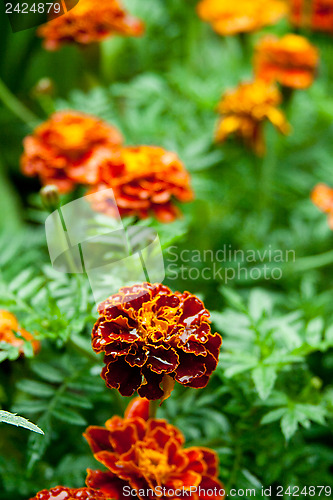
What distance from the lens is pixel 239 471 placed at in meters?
0.54

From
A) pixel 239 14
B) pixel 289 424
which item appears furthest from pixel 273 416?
pixel 239 14

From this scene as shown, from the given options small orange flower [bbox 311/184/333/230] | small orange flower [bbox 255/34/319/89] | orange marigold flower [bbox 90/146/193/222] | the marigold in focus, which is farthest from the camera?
the marigold in focus

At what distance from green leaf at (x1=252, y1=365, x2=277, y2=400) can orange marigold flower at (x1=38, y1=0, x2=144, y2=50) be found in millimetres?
503

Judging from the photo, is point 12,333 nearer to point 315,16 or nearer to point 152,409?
point 152,409

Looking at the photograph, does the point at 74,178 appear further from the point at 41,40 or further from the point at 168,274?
the point at 41,40

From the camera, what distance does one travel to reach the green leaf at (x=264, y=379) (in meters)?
0.48

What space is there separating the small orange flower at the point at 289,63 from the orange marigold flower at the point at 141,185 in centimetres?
33

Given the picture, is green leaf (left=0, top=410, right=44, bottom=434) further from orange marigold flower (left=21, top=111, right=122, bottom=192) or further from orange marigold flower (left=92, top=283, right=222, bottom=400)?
orange marigold flower (left=21, top=111, right=122, bottom=192)

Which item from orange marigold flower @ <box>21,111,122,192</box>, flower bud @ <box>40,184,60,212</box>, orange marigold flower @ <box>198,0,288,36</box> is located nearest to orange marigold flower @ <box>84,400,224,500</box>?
flower bud @ <box>40,184,60,212</box>

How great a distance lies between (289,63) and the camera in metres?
0.87

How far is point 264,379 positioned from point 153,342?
140 millimetres

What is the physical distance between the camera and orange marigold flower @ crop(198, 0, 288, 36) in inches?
36.0

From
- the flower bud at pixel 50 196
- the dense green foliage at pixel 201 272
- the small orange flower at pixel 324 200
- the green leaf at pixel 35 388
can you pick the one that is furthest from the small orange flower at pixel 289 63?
the green leaf at pixel 35 388

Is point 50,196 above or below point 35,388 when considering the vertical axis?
above
